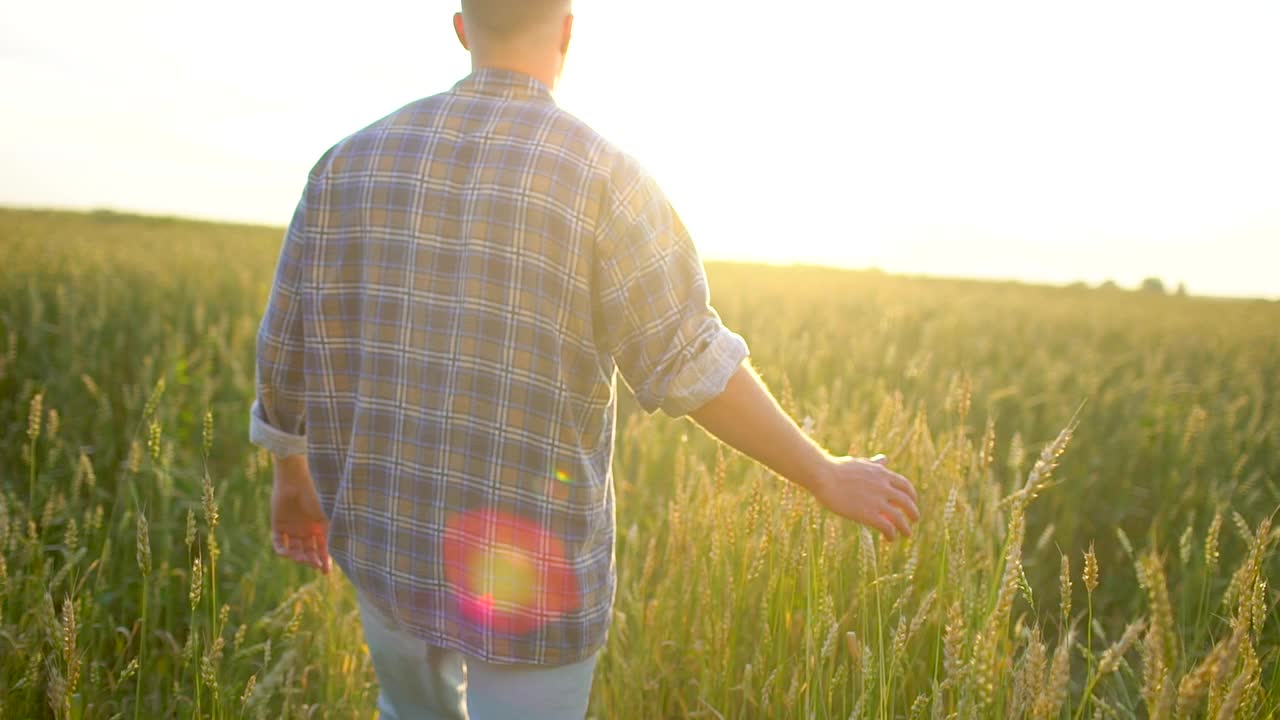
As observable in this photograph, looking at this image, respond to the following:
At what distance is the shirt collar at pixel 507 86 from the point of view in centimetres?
136

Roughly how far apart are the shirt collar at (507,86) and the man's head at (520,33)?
0.01 m

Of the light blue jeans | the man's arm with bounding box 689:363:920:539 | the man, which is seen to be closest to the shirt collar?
the man

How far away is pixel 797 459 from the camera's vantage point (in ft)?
4.42

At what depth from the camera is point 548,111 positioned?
1.35 m

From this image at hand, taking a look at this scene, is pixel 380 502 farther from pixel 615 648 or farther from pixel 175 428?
pixel 175 428

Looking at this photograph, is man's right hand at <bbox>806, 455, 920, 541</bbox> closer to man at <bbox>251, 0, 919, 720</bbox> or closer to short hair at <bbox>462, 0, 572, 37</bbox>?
man at <bbox>251, 0, 919, 720</bbox>

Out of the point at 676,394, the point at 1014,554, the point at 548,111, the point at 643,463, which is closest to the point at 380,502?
the point at 676,394

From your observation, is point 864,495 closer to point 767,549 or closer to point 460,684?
→ point 767,549

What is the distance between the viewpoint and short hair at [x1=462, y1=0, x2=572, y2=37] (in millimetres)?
1321

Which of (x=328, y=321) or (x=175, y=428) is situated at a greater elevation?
(x=328, y=321)

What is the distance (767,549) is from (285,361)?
1.10 metres

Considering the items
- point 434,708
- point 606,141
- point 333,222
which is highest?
point 606,141

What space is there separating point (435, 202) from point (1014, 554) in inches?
40.0

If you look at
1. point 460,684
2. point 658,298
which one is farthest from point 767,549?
point 658,298
